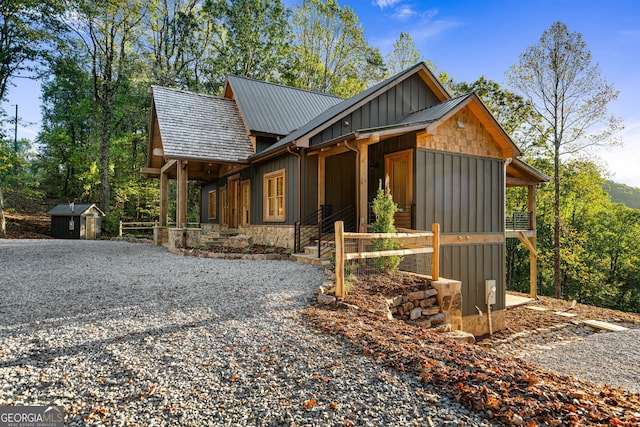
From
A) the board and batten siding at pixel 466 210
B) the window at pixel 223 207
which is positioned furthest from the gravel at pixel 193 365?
the window at pixel 223 207

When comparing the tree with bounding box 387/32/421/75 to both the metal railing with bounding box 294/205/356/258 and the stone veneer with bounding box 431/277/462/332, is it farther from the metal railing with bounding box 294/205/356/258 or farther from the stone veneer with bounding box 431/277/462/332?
the stone veneer with bounding box 431/277/462/332

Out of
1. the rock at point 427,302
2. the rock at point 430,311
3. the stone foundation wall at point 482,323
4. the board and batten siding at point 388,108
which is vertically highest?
the board and batten siding at point 388,108

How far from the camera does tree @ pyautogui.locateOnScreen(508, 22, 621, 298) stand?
1460cm

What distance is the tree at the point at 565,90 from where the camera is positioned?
14.6 m

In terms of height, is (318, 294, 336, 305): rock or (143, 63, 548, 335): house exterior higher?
(143, 63, 548, 335): house exterior

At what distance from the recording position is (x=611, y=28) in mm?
8414

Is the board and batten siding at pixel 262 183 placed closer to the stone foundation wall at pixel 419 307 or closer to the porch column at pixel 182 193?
the porch column at pixel 182 193

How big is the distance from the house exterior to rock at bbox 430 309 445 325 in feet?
9.13

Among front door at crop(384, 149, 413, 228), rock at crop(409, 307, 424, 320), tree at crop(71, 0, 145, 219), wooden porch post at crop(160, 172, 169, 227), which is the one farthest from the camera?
tree at crop(71, 0, 145, 219)

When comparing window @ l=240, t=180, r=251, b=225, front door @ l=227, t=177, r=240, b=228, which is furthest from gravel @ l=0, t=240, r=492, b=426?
front door @ l=227, t=177, r=240, b=228

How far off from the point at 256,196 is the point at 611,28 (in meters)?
10.9

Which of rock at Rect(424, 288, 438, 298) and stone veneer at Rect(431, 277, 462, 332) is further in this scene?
stone veneer at Rect(431, 277, 462, 332)

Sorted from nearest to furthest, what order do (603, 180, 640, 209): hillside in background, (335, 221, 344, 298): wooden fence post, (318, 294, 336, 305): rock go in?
→ (318, 294, 336, 305): rock
(335, 221, 344, 298): wooden fence post
(603, 180, 640, 209): hillside in background

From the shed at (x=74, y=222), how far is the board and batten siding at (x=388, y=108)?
49.1 ft
